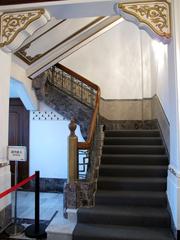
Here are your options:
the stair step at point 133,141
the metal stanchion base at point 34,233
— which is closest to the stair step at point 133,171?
the stair step at point 133,141

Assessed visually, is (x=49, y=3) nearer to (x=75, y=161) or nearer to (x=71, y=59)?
(x=75, y=161)

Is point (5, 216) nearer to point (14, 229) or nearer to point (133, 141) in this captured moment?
point (14, 229)

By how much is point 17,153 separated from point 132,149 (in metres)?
2.24

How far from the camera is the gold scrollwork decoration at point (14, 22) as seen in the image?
10.0 ft

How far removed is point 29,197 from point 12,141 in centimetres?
170

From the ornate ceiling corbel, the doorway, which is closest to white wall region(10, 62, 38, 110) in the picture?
the doorway

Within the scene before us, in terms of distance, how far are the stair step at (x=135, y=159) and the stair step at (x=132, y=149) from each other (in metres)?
0.18

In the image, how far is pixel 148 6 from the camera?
9.46 ft

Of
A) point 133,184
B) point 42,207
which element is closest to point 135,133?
point 133,184

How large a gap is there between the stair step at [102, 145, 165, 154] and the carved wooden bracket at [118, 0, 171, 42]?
2279 millimetres

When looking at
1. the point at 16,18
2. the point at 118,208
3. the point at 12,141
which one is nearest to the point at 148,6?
the point at 16,18

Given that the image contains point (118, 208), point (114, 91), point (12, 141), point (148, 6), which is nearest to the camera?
point (148, 6)

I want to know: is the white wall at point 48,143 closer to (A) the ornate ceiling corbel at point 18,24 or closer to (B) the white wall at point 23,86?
(B) the white wall at point 23,86

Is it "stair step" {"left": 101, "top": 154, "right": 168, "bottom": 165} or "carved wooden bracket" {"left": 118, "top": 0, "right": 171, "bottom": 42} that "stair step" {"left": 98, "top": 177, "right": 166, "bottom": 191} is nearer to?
"stair step" {"left": 101, "top": 154, "right": 168, "bottom": 165}
